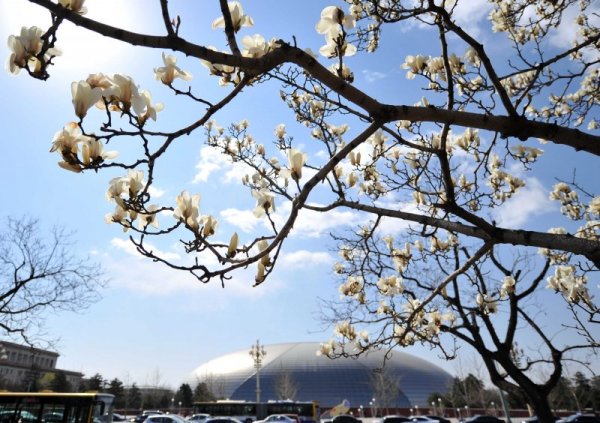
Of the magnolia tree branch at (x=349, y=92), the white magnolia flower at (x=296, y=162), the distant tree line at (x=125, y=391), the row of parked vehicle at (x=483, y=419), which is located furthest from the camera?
the distant tree line at (x=125, y=391)

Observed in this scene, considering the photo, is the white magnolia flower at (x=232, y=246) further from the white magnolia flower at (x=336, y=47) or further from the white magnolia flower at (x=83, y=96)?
the white magnolia flower at (x=336, y=47)

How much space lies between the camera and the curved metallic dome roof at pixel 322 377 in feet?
196

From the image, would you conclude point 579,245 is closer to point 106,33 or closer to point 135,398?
point 106,33

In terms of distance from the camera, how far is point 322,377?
6269 cm

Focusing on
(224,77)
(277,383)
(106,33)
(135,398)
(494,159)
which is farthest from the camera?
(277,383)

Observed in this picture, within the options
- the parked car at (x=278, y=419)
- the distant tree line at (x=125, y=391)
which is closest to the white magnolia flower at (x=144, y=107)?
the parked car at (x=278, y=419)

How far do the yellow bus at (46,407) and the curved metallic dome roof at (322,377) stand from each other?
49.2 m

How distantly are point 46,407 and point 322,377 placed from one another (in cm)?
5691

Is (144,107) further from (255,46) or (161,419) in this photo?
(161,419)

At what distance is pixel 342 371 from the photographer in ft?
209

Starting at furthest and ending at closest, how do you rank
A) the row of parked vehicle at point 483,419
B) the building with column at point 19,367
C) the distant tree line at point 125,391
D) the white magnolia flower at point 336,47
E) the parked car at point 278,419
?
the building with column at point 19,367 < the distant tree line at point 125,391 < the parked car at point 278,419 < the row of parked vehicle at point 483,419 < the white magnolia flower at point 336,47

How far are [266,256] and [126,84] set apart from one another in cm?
109

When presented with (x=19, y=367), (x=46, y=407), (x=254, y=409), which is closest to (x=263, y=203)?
(x=46, y=407)

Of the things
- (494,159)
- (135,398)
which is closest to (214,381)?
(135,398)
